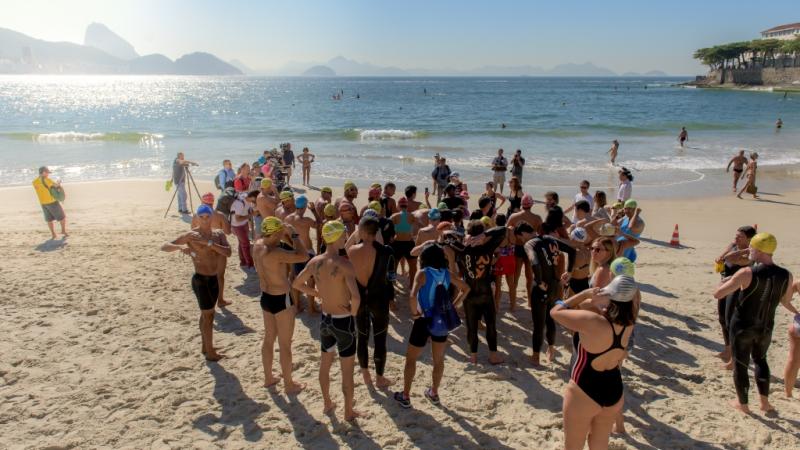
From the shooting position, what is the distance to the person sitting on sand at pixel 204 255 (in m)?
5.59

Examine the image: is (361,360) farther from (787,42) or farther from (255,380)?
(787,42)

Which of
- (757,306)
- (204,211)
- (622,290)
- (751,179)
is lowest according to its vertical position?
(757,306)

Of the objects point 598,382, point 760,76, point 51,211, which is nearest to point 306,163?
point 51,211

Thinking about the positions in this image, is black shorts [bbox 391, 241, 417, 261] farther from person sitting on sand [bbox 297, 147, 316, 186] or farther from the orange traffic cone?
person sitting on sand [bbox 297, 147, 316, 186]

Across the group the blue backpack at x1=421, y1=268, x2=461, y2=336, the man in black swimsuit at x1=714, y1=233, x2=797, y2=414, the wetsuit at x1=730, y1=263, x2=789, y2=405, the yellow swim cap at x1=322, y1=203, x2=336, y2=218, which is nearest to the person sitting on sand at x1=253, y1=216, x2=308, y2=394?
the yellow swim cap at x1=322, y1=203, x2=336, y2=218

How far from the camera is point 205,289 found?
5668 millimetres

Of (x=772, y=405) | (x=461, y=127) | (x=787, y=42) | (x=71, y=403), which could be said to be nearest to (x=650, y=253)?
(x=772, y=405)

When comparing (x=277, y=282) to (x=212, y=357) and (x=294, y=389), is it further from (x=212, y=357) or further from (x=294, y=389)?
(x=212, y=357)

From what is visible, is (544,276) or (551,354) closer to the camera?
(544,276)

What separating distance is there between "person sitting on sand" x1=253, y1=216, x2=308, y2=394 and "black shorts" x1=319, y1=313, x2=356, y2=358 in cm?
59

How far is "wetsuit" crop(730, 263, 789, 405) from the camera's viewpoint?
14.8 feet

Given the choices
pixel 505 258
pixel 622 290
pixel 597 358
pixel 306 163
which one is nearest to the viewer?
pixel 622 290

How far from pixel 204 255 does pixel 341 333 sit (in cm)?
209

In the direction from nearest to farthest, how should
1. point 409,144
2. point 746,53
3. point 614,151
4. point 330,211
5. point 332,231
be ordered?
point 332,231 → point 330,211 → point 614,151 → point 409,144 → point 746,53
